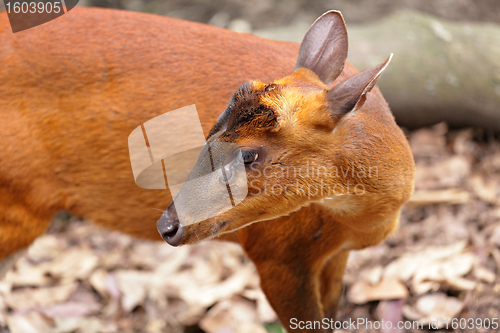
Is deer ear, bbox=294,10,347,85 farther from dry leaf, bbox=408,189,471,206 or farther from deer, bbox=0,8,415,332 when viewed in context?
dry leaf, bbox=408,189,471,206

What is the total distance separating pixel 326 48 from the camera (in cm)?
276

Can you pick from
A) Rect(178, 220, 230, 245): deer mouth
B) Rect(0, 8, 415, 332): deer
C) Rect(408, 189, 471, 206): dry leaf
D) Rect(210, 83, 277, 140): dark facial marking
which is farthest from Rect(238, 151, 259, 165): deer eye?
Rect(408, 189, 471, 206): dry leaf

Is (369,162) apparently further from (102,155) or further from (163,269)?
(163,269)

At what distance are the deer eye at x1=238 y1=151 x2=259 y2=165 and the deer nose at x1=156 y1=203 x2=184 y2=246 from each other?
1.49 ft

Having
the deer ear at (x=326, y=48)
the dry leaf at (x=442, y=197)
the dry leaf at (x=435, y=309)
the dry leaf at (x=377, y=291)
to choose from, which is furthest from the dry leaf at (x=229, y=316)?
the deer ear at (x=326, y=48)

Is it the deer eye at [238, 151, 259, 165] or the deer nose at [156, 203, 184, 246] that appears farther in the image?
the deer nose at [156, 203, 184, 246]

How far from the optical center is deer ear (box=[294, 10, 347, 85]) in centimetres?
274

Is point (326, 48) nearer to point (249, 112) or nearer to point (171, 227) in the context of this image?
point (249, 112)

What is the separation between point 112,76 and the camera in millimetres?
3389

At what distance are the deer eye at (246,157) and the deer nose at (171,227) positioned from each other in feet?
1.49

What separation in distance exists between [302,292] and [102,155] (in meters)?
1.64

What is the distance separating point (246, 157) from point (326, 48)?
81 cm

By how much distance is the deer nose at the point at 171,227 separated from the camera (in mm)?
2561

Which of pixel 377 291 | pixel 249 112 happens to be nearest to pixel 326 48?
pixel 249 112
